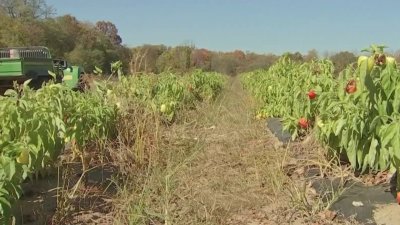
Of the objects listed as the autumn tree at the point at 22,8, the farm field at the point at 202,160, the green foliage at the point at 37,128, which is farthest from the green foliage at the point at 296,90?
the autumn tree at the point at 22,8

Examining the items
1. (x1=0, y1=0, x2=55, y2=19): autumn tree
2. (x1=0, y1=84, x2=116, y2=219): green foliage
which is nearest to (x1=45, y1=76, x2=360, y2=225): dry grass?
(x1=0, y1=84, x2=116, y2=219): green foliage

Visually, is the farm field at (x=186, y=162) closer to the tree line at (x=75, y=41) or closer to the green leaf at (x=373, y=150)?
the green leaf at (x=373, y=150)

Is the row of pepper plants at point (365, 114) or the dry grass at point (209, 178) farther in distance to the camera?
the dry grass at point (209, 178)

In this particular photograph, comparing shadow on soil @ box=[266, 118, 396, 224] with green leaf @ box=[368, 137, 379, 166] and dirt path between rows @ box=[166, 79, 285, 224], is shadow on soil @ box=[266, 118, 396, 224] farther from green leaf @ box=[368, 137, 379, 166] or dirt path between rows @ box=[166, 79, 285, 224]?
dirt path between rows @ box=[166, 79, 285, 224]

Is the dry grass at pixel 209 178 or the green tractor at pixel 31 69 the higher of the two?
the green tractor at pixel 31 69

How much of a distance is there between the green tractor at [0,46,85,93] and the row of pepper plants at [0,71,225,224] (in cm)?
604

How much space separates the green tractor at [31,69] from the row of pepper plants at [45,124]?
6.04m

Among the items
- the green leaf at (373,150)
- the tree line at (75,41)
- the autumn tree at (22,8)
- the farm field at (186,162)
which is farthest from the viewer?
the autumn tree at (22,8)

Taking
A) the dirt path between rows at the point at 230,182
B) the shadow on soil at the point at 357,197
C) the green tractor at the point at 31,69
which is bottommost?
the dirt path between rows at the point at 230,182

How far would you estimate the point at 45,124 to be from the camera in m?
3.46

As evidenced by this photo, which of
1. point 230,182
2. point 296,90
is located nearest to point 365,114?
point 230,182

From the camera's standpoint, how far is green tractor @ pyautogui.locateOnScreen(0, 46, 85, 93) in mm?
12641

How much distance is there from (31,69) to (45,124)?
1044 cm

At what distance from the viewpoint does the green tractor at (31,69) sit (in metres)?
12.6
